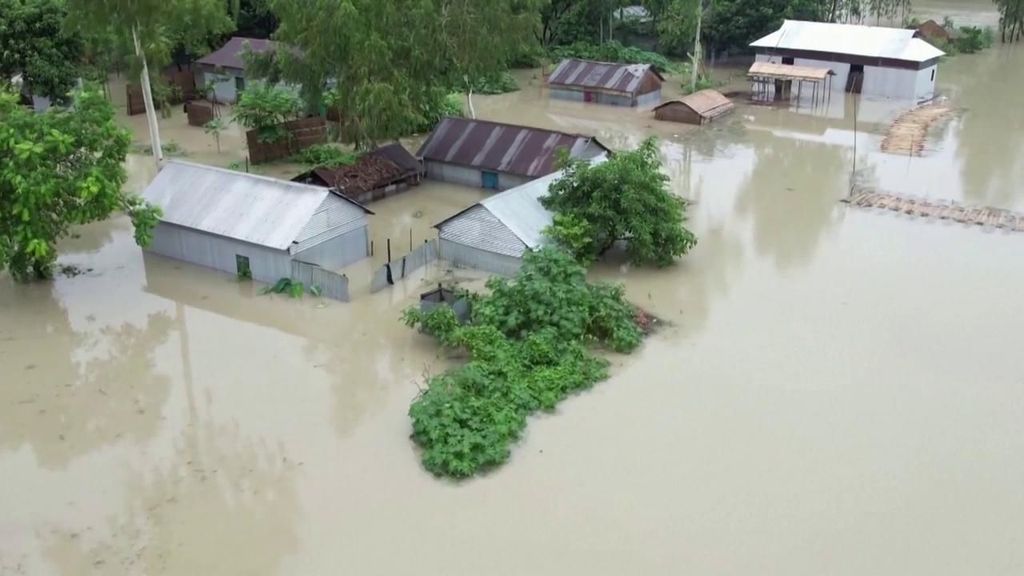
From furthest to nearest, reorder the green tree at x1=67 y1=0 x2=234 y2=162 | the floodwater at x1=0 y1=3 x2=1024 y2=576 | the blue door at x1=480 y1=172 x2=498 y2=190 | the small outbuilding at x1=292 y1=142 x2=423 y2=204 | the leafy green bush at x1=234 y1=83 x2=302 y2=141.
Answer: the leafy green bush at x1=234 y1=83 x2=302 y2=141, the blue door at x1=480 y1=172 x2=498 y2=190, the small outbuilding at x1=292 y1=142 x2=423 y2=204, the green tree at x1=67 y1=0 x2=234 y2=162, the floodwater at x1=0 y1=3 x2=1024 y2=576

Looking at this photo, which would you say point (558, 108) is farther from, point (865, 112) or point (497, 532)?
point (497, 532)

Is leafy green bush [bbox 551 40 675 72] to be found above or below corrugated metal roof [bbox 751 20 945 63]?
below

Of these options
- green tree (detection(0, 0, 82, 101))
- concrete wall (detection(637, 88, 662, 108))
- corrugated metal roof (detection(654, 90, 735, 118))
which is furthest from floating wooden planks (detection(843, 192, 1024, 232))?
green tree (detection(0, 0, 82, 101))

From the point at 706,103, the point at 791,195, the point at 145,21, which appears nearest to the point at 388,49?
the point at 145,21

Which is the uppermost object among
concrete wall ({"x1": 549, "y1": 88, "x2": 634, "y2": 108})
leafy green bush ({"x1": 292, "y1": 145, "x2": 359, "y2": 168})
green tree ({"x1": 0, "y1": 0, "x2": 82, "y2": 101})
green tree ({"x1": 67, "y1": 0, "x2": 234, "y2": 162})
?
green tree ({"x1": 67, "y1": 0, "x2": 234, "y2": 162})

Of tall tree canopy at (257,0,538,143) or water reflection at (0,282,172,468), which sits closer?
water reflection at (0,282,172,468)

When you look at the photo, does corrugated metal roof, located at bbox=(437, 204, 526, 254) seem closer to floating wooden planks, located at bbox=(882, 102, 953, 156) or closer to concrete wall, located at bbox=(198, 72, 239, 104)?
floating wooden planks, located at bbox=(882, 102, 953, 156)
